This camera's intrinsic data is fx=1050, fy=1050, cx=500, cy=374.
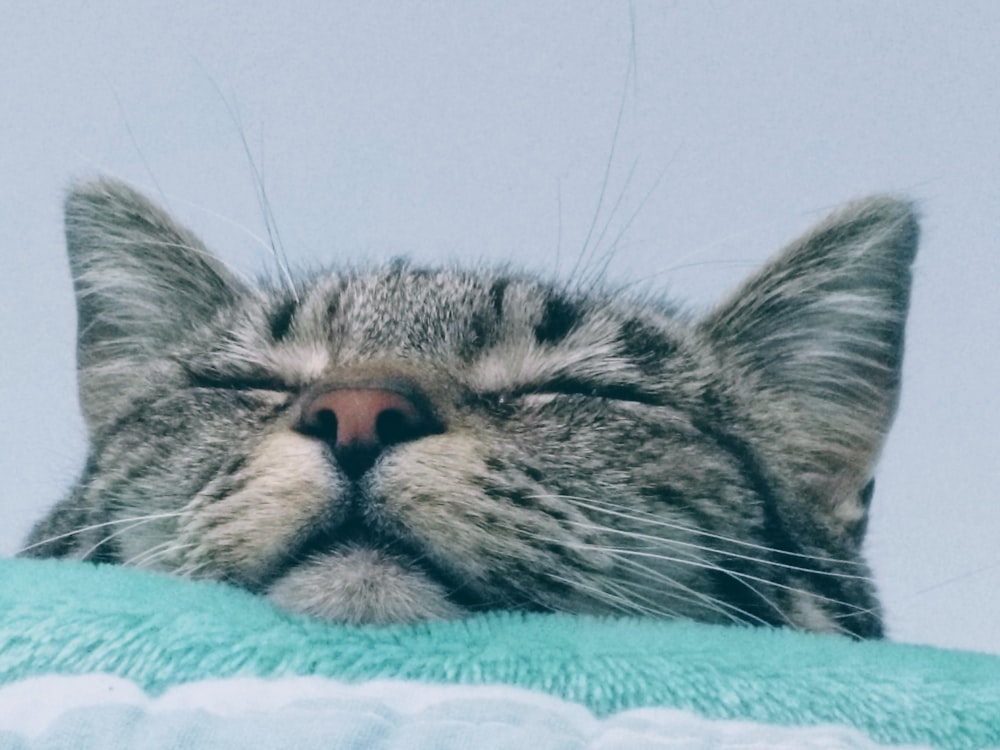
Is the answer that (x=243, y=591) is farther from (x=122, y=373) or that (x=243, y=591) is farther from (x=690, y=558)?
(x=122, y=373)

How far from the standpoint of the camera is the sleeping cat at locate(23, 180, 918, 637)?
3.66 feet

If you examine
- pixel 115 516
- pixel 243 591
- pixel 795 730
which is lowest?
pixel 115 516

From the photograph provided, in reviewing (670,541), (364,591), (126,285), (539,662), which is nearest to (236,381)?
(126,285)

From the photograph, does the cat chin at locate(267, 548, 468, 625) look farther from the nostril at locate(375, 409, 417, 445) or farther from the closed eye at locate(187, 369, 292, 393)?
the closed eye at locate(187, 369, 292, 393)

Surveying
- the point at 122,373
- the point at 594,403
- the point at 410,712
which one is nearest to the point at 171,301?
the point at 122,373

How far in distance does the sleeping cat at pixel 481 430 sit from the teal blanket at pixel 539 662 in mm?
190

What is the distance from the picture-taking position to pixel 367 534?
1116 mm

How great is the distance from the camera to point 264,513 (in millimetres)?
1145

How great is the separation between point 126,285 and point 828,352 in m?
1.22

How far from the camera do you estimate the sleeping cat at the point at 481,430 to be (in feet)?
3.66

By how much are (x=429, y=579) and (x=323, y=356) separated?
21.3 inches

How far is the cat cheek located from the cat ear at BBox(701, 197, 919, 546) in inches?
28.1

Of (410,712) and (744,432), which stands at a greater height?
(410,712)

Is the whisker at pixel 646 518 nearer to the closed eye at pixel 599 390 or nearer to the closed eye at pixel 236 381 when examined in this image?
the closed eye at pixel 599 390
